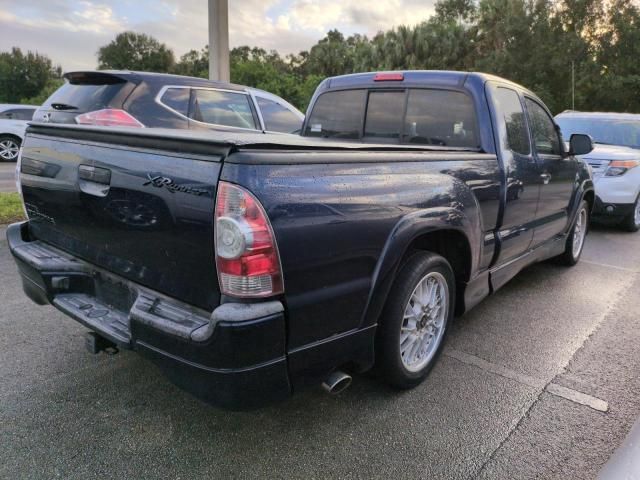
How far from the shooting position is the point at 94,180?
2.36m

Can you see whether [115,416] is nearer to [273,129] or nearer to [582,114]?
[273,129]

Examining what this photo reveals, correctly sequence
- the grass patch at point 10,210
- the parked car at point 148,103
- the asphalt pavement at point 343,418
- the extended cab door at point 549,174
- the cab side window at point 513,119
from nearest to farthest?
the asphalt pavement at point 343,418 < the cab side window at point 513,119 < the extended cab door at point 549,174 < the parked car at point 148,103 < the grass patch at point 10,210

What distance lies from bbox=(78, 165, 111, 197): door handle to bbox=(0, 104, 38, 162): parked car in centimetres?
1319

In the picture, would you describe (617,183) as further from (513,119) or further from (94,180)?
(94,180)

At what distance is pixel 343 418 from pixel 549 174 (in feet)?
9.46

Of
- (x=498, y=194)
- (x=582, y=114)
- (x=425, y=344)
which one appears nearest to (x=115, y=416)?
(x=425, y=344)

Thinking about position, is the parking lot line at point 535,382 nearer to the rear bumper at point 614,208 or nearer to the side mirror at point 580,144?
the side mirror at point 580,144

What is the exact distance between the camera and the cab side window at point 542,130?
13.5ft

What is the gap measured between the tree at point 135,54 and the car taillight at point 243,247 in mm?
54683

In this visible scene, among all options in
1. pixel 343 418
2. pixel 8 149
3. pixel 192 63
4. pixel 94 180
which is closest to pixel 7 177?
pixel 8 149

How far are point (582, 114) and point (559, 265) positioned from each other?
4607mm

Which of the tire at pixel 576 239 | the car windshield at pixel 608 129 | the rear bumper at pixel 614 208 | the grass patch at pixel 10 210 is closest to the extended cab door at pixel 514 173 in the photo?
the tire at pixel 576 239

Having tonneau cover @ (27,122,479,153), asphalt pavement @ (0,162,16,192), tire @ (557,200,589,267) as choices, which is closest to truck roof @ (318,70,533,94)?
tonneau cover @ (27,122,479,153)

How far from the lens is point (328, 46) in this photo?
38.6 m
